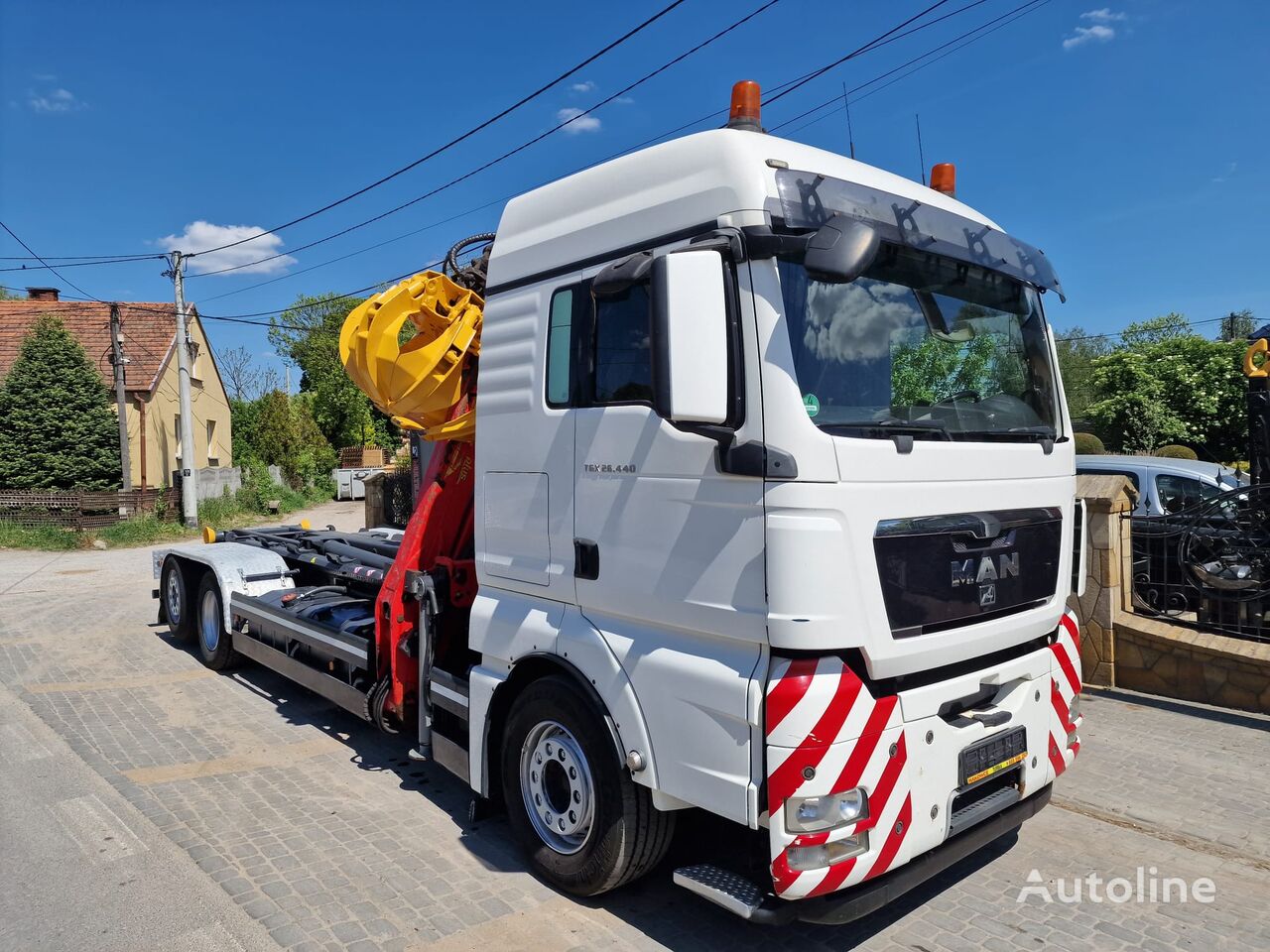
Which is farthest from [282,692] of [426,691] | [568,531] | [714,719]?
[714,719]

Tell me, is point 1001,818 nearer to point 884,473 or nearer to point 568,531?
point 884,473

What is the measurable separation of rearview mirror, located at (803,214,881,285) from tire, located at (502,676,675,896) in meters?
1.88

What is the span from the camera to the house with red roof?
25.5 metres

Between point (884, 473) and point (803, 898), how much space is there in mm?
1456

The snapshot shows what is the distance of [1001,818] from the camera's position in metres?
3.54

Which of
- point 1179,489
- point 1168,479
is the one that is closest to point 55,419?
point 1168,479

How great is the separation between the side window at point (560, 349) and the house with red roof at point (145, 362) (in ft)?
79.1

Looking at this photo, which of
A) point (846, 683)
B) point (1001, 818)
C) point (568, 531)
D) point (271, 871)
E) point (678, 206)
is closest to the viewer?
point (846, 683)

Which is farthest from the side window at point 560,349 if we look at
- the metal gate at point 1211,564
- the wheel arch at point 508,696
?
the metal gate at point 1211,564

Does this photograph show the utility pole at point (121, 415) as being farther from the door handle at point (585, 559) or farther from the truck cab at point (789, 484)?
the door handle at point (585, 559)

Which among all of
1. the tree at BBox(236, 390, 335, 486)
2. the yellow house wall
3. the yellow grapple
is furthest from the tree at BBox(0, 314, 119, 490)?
the yellow grapple

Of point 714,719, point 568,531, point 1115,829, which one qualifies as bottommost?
point 1115,829

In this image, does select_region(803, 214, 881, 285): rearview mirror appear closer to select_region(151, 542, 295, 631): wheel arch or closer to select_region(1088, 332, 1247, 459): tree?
select_region(151, 542, 295, 631): wheel arch

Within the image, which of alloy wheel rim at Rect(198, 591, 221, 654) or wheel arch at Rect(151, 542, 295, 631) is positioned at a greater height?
wheel arch at Rect(151, 542, 295, 631)
